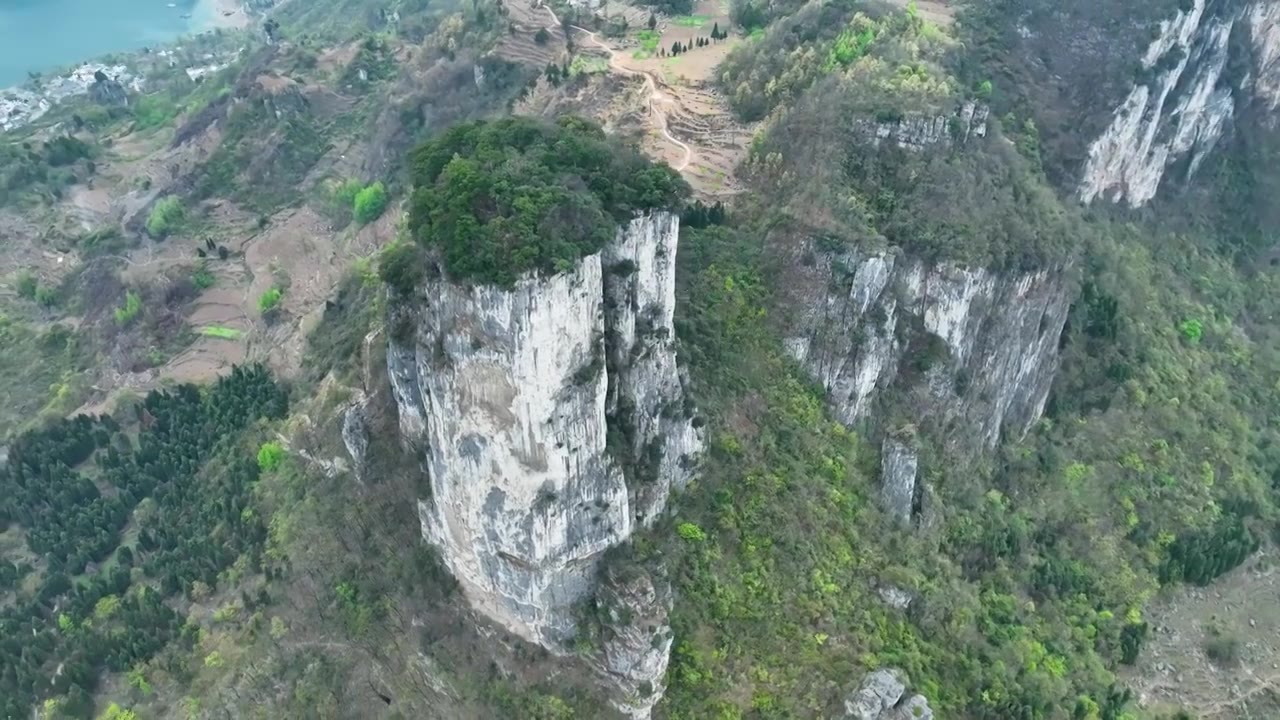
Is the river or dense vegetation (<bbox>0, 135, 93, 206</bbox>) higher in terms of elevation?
the river

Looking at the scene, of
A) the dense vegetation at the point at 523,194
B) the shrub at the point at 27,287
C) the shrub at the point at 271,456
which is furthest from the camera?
the shrub at the point at 27,287

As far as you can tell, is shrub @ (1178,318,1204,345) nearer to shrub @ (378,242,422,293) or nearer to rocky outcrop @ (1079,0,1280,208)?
rocky outcrop @ (1079,0,1280,208)

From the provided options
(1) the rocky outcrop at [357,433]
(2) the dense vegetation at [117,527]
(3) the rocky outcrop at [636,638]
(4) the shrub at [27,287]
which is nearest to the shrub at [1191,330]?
(3) the rocky outcrop at [636,638]

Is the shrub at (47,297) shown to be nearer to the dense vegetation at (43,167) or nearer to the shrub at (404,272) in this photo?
the dense vegetation at (43,167)

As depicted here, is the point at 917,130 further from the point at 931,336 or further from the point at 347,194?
the point at 347,194

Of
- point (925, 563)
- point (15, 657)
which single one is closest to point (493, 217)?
point (925, 563)

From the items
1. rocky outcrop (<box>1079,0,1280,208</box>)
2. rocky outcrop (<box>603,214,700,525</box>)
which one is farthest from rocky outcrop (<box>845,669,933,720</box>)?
rocky outcrop (<box>1079,0,1280,208</box>)
